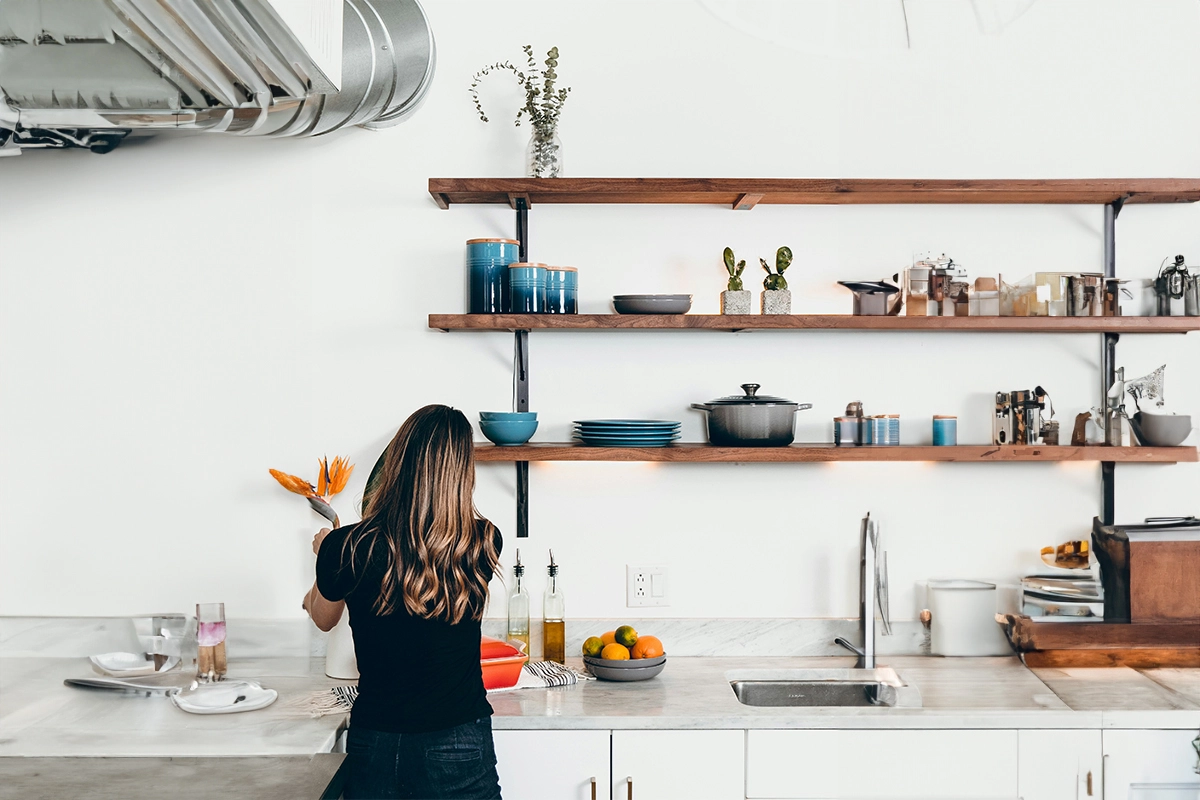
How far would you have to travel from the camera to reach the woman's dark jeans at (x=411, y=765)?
1872mm

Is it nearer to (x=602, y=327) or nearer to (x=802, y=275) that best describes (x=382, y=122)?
(x=602, y=327)

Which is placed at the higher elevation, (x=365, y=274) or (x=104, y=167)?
(x=104, y=167)

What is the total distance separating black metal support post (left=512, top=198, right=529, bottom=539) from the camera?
2.61 meters

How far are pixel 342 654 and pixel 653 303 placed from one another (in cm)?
117

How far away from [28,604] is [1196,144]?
3.42 metres

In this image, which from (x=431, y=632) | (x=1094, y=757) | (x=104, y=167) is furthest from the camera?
(x=104, y=167)

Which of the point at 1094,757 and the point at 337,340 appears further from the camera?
the point at 337,340

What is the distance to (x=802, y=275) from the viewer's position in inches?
105

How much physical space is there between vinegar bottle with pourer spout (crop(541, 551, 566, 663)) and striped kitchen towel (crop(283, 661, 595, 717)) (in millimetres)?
41

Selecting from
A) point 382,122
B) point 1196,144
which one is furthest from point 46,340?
point 1196,144

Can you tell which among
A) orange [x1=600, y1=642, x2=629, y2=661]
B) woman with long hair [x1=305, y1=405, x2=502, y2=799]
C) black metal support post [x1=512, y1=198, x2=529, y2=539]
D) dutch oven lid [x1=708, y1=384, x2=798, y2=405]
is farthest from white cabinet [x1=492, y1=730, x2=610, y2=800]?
dutch oven lid [x1=708, y1=384, x2=798, y2=405]

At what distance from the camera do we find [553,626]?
2.53m

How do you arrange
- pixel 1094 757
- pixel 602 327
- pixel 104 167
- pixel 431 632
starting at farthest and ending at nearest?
1. pixel 104 167
2. pixel 602 327
3. pixel 1094 757
4. pixel 431 632

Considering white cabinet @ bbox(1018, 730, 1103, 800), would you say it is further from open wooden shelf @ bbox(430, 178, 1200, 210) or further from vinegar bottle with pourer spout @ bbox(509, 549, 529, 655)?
open wooden shelf @ bbox(430, 178, 1200, 210)
